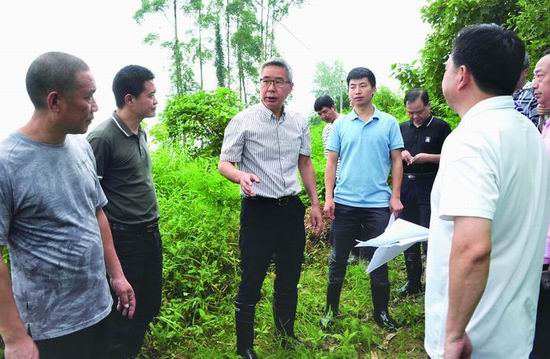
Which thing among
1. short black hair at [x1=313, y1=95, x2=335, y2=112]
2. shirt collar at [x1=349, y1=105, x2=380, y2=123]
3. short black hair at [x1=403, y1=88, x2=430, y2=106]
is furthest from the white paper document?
short black hair at [x1=313, y1=95, x2=335, y2=112]

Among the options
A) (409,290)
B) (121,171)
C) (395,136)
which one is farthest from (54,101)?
(409,290)

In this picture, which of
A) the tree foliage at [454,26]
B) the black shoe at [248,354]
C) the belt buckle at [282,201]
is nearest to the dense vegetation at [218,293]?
the black shoe at [248,354]

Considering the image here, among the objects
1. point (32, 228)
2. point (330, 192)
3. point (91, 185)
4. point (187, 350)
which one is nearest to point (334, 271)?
point (330, 192)

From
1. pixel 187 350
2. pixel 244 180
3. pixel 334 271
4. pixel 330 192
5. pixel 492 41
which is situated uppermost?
pixel 492 41

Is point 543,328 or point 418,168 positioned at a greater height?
point 418,168

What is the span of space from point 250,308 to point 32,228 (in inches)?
61.6

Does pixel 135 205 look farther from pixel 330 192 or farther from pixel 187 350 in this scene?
pixel 330 192

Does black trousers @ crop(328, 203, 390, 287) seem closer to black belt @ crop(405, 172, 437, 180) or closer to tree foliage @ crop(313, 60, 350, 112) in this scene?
black belt @ crop(405, 172, 437, 180)

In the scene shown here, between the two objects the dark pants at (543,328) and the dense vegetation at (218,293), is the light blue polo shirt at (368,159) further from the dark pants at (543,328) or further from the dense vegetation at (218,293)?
the dark pants at (543,328)

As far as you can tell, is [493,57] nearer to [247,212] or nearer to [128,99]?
[247,212]

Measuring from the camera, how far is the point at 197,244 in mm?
3854

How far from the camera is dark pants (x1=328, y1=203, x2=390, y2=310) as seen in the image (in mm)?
3137

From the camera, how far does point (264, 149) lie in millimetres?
2709

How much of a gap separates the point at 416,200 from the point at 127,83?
2.77 m
